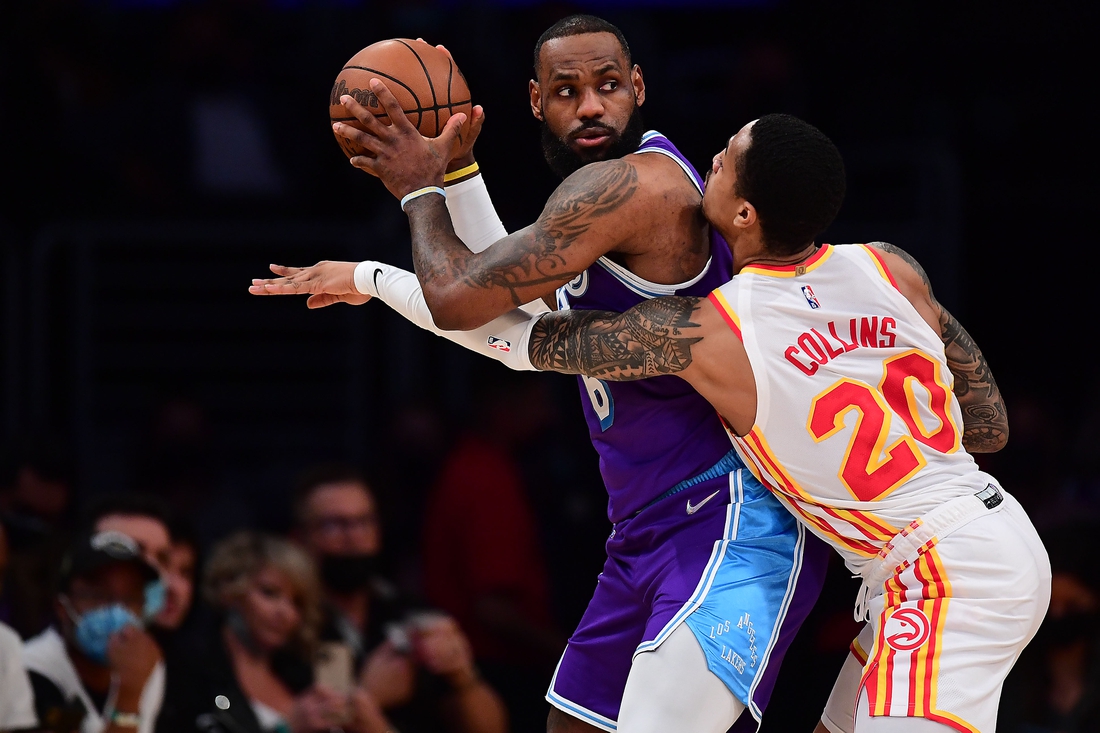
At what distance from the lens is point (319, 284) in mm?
3967

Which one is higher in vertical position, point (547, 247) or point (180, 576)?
A: point (547, 247)

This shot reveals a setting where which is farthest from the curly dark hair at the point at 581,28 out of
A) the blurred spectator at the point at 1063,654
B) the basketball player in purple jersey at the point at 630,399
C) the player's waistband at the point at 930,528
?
the blurred spectator at the point at 1063,654

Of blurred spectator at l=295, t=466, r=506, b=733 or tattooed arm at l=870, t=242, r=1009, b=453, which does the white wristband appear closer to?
tattooed arm at l=870, t=242, r=1009, b=453

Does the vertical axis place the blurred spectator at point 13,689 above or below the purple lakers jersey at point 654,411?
below

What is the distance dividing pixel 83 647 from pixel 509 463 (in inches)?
88.6

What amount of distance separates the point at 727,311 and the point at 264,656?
2858 millimetres

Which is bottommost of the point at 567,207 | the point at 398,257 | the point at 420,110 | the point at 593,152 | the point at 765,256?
the point at 765,256

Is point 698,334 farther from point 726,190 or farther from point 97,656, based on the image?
point 97,656

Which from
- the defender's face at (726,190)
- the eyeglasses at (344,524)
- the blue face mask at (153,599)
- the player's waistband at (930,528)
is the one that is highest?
the defender's face at (726,190)

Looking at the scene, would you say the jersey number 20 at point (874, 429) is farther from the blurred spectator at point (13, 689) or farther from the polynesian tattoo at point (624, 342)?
the blurred spectator at point (13, 689)

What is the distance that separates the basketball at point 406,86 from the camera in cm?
374

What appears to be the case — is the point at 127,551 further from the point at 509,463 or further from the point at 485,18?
the point at 485,18

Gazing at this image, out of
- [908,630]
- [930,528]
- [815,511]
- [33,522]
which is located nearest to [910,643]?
[908,630]

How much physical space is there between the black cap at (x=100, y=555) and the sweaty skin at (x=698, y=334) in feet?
8.04
